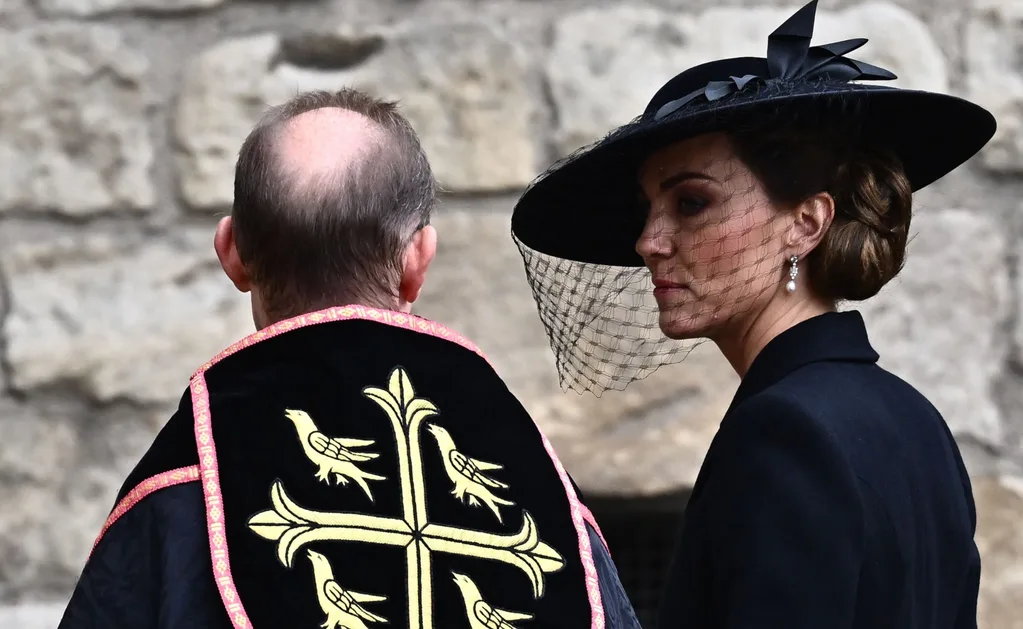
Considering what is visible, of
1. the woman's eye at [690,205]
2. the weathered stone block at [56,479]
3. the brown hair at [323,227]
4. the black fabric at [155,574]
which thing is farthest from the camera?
the weathered stone block at [56,479]

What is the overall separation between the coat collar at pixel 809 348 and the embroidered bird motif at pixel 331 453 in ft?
1.86

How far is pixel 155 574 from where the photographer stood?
1.33m

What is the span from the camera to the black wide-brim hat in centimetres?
162

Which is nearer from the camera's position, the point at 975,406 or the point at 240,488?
the point at 240,488

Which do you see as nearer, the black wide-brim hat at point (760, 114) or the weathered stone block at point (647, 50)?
the black wide-brim hat at point (760, 114)

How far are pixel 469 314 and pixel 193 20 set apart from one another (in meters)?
0.82

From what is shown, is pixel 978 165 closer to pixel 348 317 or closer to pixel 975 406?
pixel 975 406

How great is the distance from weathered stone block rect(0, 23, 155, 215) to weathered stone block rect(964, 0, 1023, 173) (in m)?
1.71

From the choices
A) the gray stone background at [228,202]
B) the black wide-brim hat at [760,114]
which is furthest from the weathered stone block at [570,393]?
the black wide-brim hat at [760,114]

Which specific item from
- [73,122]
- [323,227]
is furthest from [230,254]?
[73,122]

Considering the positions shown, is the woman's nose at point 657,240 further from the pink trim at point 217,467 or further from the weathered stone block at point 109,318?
the weathered stone block at point 109,318

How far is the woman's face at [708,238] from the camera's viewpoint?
1685 mm

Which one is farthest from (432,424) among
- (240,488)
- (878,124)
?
(878,124)

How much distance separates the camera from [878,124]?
1.73 metres
